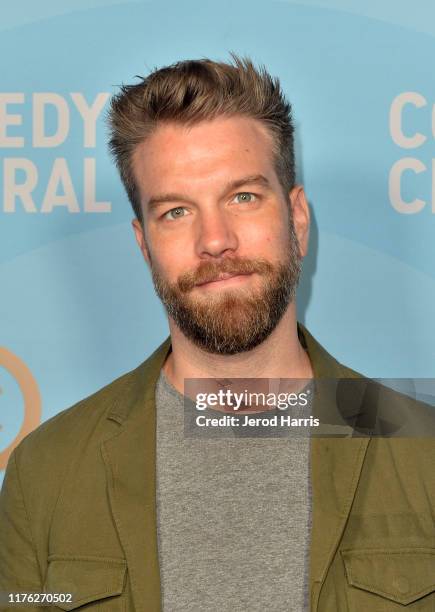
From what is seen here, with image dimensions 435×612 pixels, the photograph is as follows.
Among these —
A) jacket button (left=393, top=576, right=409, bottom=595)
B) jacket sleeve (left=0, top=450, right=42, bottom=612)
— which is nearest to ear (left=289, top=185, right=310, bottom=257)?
jacket button (left=393, top=576, right=409, bottom=595)

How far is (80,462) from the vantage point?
6.86ft

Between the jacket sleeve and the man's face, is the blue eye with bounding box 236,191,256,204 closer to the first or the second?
the man's face

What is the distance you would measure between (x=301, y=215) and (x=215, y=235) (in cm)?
31

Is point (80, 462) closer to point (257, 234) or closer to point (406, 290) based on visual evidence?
point (257, 234)

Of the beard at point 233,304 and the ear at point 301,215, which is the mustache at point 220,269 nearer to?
the beard at point 233,304

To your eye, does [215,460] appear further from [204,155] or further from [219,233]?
[204,155]

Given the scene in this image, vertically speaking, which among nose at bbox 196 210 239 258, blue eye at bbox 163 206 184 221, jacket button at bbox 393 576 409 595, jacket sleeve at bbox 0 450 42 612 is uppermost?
blue eye at bbox 163 206 184 221

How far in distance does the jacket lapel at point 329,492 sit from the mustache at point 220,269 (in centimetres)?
39

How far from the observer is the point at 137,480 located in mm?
2002

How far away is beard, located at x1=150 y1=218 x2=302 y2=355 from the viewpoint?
200cm

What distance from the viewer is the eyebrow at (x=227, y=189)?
6.55 ft

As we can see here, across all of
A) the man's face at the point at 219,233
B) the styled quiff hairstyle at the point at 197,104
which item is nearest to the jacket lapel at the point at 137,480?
the man's face at the point at 219,233

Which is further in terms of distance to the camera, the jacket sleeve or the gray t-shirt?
the jacket sleeve

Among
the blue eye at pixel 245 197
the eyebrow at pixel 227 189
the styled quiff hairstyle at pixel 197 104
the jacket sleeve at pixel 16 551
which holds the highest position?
the styled quiff hairstyle at pixel 197 104
